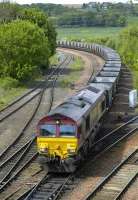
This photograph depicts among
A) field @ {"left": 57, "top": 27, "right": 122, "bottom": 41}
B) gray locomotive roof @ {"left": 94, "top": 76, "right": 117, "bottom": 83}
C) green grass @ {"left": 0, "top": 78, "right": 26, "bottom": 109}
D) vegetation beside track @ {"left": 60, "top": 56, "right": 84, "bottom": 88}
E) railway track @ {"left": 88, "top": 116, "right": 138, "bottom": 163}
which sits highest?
gray locomotive roof @ {"left": 94, "top": 76, "right": 117, "bottom": 83}

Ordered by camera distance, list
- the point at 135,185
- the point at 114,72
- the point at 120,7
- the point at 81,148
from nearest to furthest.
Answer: the point at 135,185 → the point at 81,148 → the point at 114,72 → the point at 120,7

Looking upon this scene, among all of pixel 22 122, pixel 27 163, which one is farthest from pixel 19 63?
pixel 27 163

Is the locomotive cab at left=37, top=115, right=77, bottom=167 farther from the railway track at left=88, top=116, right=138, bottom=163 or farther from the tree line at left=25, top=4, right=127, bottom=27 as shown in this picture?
the tree line at left=25, top=4, right=127, bottom=27

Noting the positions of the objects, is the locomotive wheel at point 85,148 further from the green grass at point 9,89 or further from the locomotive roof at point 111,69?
the locomotive roof at point 111,69

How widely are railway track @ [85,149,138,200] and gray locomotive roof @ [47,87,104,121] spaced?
2872 mm

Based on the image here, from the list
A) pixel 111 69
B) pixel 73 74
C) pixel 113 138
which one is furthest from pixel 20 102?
pixel 73 74

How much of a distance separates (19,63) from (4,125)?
1722cm

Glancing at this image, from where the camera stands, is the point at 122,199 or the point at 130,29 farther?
the point at 130,29

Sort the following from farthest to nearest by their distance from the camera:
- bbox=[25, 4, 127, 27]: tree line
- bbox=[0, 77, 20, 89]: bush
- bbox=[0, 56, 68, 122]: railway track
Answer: bbox=[25, 4, 127, 27]: tree line < bbox=[0, 77, 20, 89]: bush < bbox=[0, 56, 68, 122]: railway track

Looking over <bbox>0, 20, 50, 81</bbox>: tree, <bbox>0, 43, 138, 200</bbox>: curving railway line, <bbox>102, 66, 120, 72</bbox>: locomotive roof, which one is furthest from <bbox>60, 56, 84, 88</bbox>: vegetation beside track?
<bbox>0, 43, 138, 200</bbox>: curving railway line

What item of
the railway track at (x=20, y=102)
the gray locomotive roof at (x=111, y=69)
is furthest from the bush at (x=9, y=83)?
the gray locomotive roof at (x=111, y=69)

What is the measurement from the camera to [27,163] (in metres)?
23.3

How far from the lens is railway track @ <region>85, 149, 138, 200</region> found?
63.6ft

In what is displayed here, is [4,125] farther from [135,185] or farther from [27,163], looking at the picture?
[135,185]
